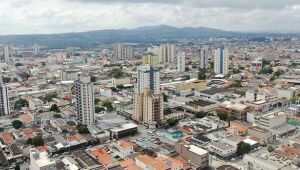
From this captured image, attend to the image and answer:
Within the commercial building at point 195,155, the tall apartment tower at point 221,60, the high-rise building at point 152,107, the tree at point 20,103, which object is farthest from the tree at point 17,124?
the tall apartment tower at point 221,60

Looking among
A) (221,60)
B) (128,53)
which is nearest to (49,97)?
(221,60)

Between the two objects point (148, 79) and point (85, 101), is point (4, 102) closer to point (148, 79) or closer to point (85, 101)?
point (85, 101)

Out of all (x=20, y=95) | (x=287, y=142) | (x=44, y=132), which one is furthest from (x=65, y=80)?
(x=287, y=142)

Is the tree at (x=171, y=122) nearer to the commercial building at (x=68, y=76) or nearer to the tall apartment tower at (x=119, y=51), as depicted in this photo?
the commercial building at (x=68, y=76)

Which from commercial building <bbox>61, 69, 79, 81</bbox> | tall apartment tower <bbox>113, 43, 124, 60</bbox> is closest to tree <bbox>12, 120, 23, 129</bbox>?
commercial building <bbox>61, 69, 79, 81</bbox>

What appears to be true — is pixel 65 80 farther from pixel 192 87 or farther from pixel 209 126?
pixel 209 126
